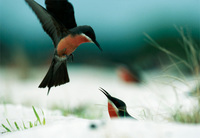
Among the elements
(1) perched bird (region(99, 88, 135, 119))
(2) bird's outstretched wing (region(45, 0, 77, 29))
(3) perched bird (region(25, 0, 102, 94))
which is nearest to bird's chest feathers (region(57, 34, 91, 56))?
(3) perched bird (region(25, 0, 102, 94))

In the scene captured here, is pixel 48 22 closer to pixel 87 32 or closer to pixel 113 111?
pixel 87 32

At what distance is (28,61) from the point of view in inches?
264

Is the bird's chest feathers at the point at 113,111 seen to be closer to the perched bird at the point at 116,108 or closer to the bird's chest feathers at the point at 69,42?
the perched bird at the point at 116,108

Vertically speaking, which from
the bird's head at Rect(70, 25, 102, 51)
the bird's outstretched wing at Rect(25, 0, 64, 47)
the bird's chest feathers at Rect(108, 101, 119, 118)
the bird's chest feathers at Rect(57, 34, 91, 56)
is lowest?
the bird's chest feathers at Rect(108, 101, 119, 118)

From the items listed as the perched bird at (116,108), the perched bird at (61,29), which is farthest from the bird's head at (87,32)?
the perched bird at (116,108)

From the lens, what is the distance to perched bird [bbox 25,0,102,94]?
1.90 meters

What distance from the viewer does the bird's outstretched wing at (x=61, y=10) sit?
192 centimetres

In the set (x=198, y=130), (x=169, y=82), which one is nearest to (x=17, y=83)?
(x=169, y=82)

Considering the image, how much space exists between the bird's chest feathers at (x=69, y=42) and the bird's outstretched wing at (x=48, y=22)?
0.08 meters

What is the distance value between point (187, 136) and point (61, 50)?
997 millimetres

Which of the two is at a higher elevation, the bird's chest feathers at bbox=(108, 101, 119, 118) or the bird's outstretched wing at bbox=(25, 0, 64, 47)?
the bird's outstretched wing at bbox=(25, 0, 64, 47)

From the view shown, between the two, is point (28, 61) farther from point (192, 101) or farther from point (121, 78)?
point (192, 101)

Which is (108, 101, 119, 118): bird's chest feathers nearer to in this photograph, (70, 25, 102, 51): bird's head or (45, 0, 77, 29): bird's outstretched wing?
(70, 25, 102, 51): bird's head

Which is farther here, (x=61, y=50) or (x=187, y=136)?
(x=61, y=50)
